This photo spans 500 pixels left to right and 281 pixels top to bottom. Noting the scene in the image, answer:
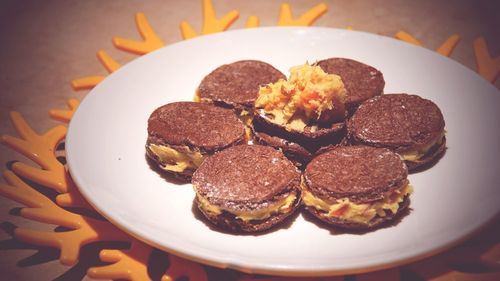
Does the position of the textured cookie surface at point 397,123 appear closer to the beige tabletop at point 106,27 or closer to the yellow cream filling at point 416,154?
the yellow cream filling at point 416,154

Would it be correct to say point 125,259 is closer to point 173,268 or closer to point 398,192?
point 173,268

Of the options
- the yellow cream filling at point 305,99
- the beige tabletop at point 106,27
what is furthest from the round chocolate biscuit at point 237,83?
the beige tabletop at point 106,27

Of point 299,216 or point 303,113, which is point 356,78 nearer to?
point 303,113

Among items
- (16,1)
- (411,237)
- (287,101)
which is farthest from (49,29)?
(411,237)

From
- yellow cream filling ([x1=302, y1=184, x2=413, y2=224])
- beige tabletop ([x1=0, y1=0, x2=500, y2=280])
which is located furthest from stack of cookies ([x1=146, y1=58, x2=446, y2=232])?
beige tabletop ([x1=0, y1=0, x2=500, y2=280])

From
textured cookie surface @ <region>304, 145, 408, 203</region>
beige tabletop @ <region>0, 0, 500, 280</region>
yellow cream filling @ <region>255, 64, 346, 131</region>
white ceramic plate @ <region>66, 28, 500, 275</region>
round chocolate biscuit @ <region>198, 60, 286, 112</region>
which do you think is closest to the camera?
white ceramic plate @ <region>66, 28, 500, 275</region>

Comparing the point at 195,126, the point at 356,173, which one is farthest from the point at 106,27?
the point at 356,173

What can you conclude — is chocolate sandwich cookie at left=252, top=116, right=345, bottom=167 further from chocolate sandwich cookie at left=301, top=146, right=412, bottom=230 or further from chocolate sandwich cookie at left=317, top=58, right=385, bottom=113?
chocolate sandwich cookie at left=317, top=58, right=385, bottom=113

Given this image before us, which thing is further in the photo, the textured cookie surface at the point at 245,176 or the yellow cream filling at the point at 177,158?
the yellow cream filling at the point at 177,158
